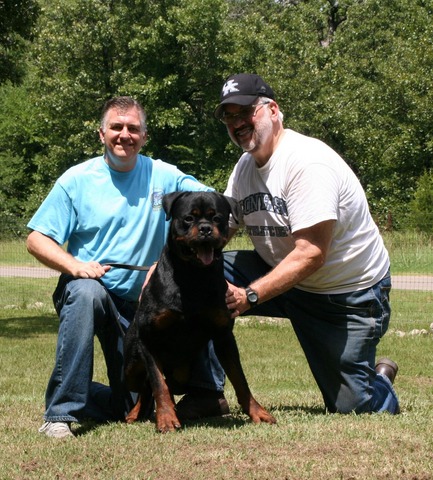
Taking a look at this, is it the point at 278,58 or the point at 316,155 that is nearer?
the point at 316,155

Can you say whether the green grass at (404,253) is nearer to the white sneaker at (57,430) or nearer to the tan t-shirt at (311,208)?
the tan t-shirt at (311,208)

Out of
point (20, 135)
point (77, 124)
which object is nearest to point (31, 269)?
point (77, 124)

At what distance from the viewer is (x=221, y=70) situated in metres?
39.2

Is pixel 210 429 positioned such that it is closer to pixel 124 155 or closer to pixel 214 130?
pixel 124 155

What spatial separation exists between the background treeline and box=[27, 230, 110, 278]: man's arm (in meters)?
29.6

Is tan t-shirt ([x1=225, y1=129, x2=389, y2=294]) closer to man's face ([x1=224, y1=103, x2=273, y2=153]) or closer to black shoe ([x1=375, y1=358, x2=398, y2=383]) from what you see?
man's face ([x1=224, y1=103, x2=273, y2=153])

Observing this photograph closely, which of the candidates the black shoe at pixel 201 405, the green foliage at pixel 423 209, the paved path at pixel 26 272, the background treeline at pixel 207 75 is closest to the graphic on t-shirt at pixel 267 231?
the black shoe at pixel 201 405

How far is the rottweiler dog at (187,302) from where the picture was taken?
4836mm

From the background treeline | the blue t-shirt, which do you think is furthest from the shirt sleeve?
the background treeline

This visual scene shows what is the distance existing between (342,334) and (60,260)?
5.89 ft

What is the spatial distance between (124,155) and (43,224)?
2.12 ft

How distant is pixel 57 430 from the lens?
500 cm

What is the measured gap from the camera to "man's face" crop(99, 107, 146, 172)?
18.0 feet

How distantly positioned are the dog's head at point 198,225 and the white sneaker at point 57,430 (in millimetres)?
1163
